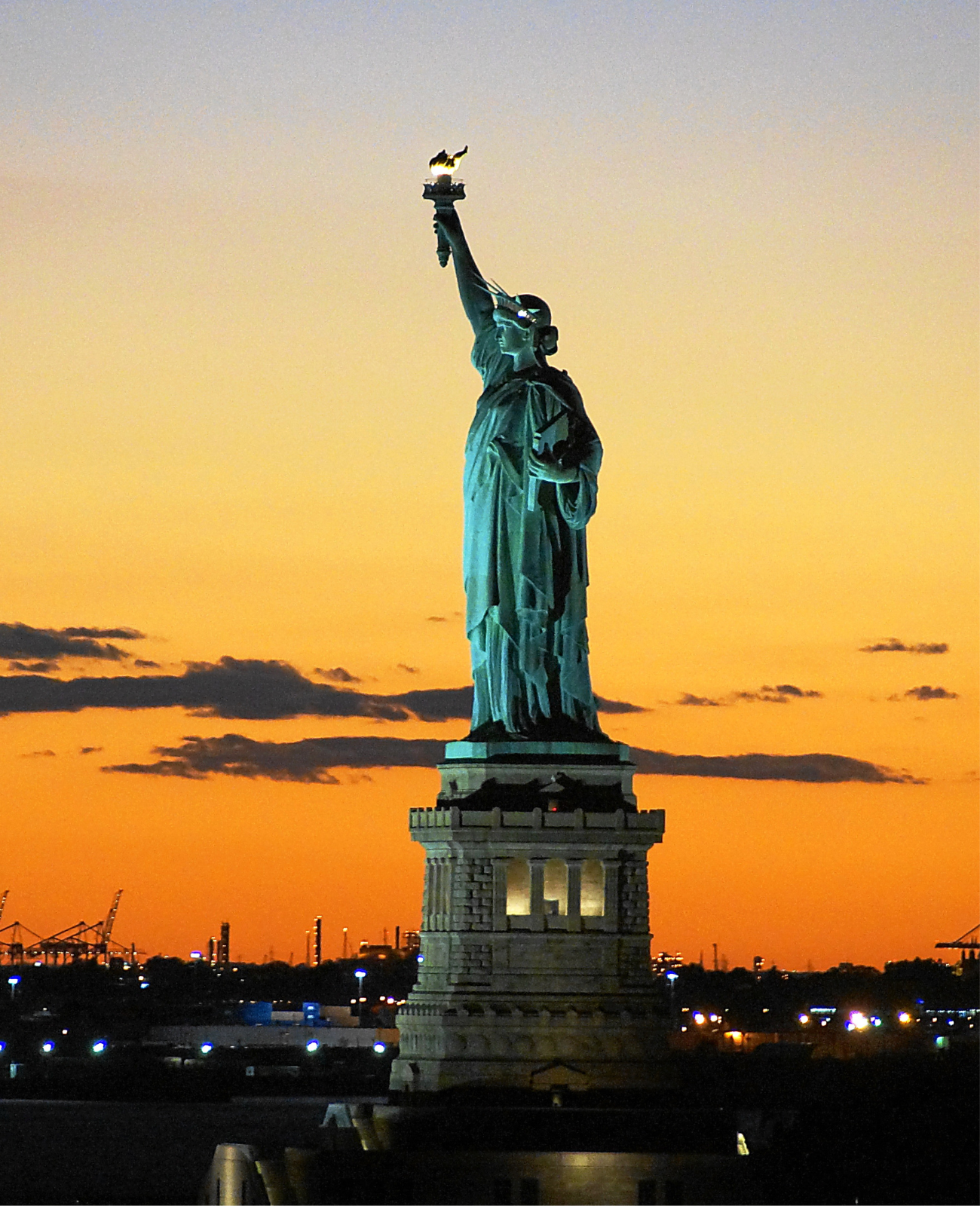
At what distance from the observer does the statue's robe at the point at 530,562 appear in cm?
8756

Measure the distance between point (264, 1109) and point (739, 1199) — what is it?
60.1ft

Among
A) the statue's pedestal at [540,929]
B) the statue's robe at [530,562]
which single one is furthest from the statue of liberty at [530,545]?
the statue's pedestal at [540,929]

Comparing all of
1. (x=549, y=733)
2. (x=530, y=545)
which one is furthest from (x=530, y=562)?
(x=549, y=733)

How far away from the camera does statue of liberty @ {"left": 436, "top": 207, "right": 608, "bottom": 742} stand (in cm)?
8756

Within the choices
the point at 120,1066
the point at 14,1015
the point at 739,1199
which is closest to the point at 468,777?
the point at 739,1199

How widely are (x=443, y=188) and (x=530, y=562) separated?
38.4 ft

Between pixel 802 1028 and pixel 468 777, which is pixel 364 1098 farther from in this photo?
pixel 802 1028

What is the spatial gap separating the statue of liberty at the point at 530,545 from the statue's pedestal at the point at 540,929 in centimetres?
179

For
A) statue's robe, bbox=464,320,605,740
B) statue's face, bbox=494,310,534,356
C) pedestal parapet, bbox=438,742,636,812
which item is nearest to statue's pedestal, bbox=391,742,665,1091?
pedestal parapet, bbox=438,742,636,812

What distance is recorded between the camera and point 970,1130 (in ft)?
262

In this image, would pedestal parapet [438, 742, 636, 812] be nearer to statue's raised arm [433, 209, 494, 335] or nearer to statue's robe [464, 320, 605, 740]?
statue's robe [464, 320, 605, 740]

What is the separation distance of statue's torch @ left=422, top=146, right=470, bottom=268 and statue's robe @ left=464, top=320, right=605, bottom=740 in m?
5.71

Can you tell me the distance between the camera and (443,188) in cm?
9206

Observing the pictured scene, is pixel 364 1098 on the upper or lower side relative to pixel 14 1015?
lower
